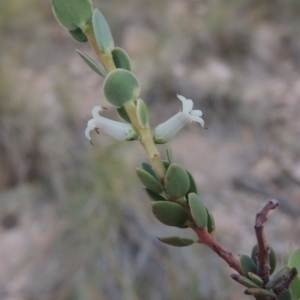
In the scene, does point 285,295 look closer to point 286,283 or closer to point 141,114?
point 286,283

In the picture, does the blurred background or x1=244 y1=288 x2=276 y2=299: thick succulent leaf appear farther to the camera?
the blurred background

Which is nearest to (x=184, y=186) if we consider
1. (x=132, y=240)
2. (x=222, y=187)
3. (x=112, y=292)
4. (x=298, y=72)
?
(x=112, y=292)

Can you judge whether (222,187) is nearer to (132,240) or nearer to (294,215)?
(294,215)

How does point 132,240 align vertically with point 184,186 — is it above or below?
below

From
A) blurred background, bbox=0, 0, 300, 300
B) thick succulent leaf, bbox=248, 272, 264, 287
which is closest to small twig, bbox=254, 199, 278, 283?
thick succulent leaf, bbox=248, 272, 264, 287

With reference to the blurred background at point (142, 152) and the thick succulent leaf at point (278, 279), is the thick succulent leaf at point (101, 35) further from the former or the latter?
the blurred background at point (142, 152)

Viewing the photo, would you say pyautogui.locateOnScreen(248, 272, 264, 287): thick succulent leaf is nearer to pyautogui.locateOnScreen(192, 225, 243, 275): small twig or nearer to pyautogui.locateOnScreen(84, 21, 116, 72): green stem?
pyautogui.locateOnScreen(192, 225, 243, 275): small twig
